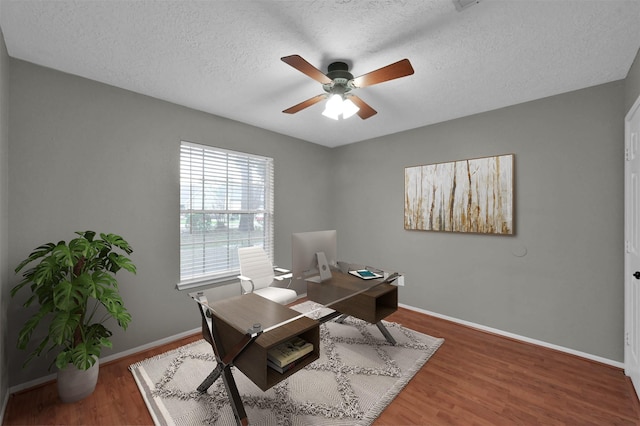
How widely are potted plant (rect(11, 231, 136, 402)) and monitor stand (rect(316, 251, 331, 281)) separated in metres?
1.51

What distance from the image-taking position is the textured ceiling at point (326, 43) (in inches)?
60.8

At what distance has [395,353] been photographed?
2543 mm

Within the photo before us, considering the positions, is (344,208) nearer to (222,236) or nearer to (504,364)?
(222,236)

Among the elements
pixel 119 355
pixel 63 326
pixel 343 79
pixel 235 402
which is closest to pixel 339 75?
pixel 343 79

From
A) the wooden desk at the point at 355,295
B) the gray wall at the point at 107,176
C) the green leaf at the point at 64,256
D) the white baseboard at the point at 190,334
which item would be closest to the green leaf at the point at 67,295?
the green leaf at the point at 64,256

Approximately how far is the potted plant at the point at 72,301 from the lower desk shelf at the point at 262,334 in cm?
85

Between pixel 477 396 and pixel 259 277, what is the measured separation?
6.98 ft

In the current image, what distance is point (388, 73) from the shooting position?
1734mm

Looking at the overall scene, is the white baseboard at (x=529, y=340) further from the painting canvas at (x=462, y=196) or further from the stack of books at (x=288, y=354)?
the stack of books at (x=288, y=354)

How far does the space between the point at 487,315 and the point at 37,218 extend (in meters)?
4.54

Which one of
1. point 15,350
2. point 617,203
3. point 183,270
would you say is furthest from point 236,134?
point 617,203

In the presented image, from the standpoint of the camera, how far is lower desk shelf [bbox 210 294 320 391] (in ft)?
4.93

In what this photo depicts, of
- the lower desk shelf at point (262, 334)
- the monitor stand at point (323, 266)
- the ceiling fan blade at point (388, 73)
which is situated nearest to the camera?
the lower desk shelf at point (262, 334)

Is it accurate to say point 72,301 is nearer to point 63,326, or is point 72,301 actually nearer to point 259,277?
point 63,326
